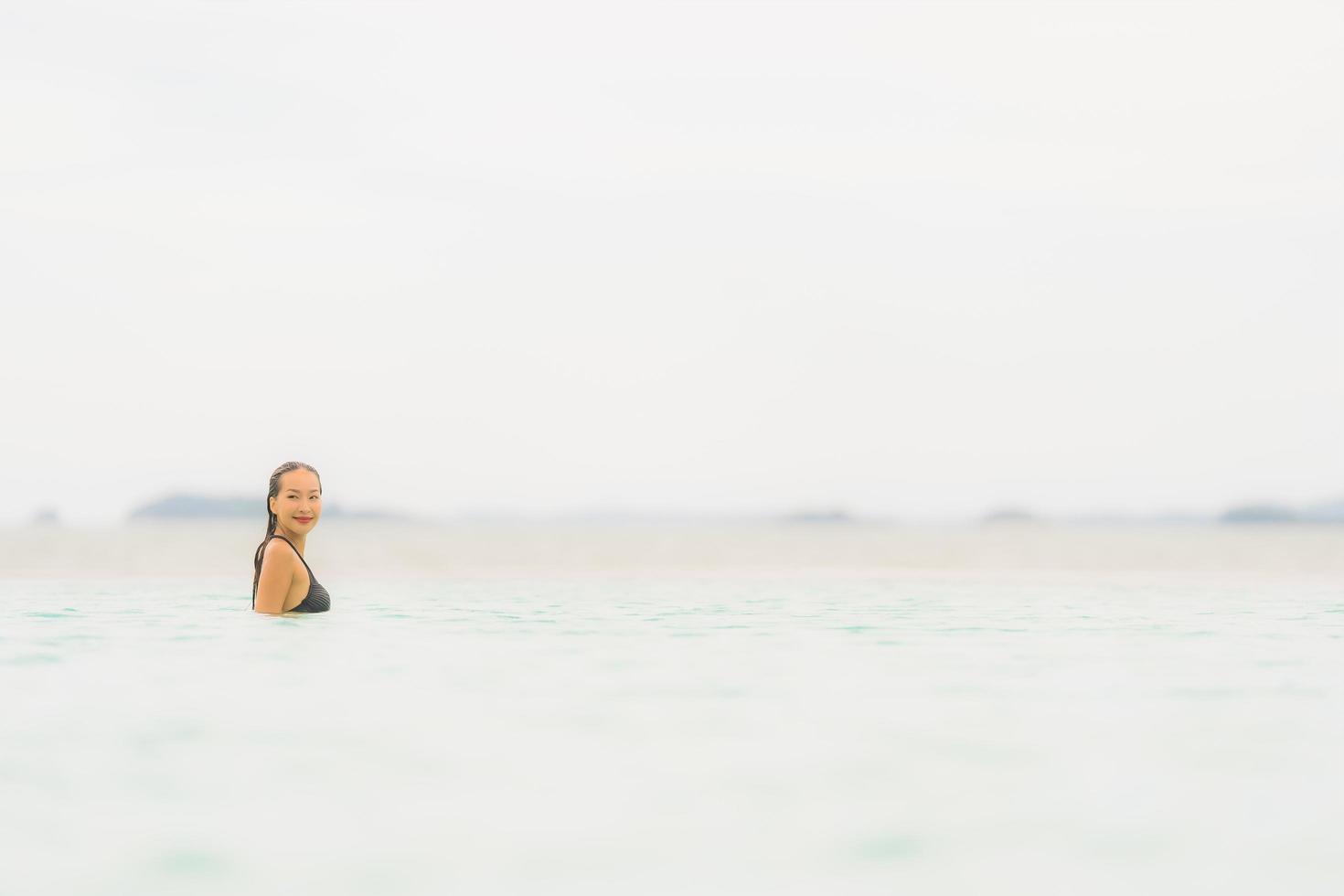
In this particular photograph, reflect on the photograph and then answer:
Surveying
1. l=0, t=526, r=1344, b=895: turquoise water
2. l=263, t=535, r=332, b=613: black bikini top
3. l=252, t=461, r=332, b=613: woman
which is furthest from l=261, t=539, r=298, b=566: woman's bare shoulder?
l=0, t=526, r=1344, b=895: turquoise water

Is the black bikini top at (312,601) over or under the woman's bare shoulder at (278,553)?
under

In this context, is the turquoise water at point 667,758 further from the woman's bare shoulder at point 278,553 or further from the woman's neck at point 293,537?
the woman's neck at point 293,537

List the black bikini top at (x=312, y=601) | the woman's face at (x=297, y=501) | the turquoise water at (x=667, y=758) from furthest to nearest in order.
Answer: the black bikini top at (x=312, y=601) < the woman's face at (x=297, y=501) < the turquoise water at (x=667, y=758)

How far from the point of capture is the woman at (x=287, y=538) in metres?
10.3

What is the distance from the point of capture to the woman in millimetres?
10312

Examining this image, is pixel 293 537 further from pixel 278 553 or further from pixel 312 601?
pixel 312 601

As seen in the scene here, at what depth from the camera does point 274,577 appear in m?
10.7

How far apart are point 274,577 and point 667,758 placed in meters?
6.16

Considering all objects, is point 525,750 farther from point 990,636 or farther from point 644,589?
point 644,589

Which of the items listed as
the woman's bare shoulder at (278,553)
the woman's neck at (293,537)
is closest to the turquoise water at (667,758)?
the woman's bare shoulder at (278,553)

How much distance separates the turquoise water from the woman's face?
3.02 feet

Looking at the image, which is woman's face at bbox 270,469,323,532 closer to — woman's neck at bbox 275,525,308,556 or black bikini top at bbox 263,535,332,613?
woman's neck at bbox 275,525,308,556

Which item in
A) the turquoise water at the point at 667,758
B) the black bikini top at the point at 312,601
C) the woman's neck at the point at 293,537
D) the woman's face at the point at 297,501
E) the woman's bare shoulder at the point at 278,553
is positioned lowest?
the turquoise water at the point at 667,758

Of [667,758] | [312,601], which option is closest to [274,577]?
[312,601]
